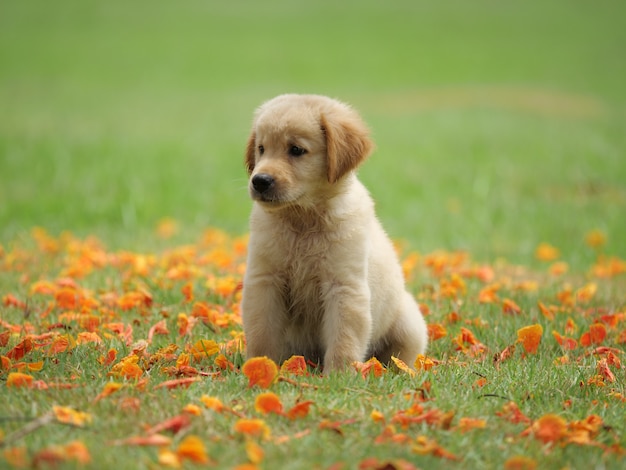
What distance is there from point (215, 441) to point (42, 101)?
17513 millimetres

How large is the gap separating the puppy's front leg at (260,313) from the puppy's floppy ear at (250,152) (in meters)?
0.60

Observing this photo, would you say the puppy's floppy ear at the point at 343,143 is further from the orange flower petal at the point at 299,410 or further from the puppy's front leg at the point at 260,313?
the orange flower petal at the point at 299,410

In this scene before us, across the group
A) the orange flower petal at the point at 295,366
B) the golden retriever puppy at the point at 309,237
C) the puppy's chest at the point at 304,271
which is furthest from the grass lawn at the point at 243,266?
the puppy's chest at the point at 304,271

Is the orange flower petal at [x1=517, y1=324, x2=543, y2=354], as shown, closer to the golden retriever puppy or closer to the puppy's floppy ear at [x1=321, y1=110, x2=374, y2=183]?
the golden retriever puppy

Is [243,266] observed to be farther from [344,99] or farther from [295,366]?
[344,99]

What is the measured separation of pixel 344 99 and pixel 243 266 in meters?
14.5

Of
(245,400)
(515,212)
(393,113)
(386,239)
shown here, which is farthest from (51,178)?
(393,113)

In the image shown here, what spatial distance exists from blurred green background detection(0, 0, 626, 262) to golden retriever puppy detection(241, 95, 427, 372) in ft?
13.0

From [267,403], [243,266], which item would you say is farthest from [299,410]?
[243,266]

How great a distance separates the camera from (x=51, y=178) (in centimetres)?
1085

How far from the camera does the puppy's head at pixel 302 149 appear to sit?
3812 mm

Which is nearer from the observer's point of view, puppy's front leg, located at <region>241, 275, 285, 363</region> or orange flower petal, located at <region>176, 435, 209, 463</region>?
orange flower petal, located at <region>176, 435, 209, 463</region>

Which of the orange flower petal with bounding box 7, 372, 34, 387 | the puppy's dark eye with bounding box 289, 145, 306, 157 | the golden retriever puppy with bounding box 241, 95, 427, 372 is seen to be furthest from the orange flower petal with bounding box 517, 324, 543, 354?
the orange flower petal with bounding box 7, 372, 34, 387

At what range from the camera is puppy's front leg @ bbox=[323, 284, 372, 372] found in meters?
3.85
